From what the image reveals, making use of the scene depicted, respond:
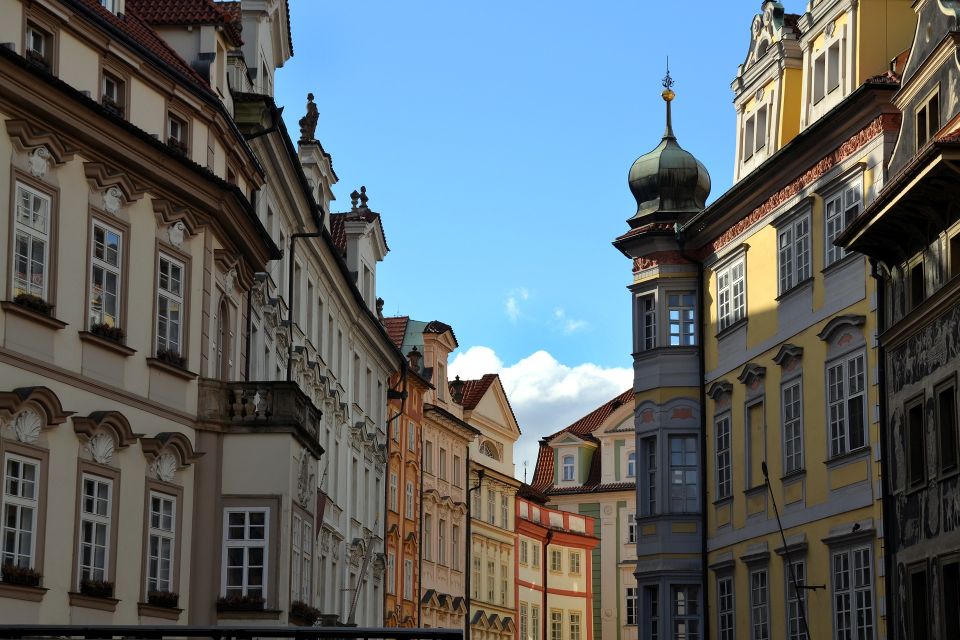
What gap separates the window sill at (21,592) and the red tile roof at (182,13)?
38.1 ft

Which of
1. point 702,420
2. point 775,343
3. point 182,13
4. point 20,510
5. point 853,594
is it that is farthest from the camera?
point 702,420

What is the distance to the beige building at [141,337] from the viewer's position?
24.0 metres

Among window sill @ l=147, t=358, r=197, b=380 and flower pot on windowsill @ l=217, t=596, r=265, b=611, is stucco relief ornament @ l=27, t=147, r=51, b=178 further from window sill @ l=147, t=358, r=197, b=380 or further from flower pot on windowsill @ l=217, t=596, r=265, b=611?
flower pot on windowsill @ l=217, t=596, r=265, b=611

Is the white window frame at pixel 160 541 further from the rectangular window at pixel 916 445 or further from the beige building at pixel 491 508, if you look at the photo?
the beige building at pixel 491 508

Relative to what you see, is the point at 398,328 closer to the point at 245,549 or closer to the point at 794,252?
the point at 794,252

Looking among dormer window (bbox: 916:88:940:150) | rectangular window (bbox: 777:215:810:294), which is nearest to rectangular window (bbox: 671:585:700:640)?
rectangular window (bbox: 777:215:810:294)

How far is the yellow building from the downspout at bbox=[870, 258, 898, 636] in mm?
262

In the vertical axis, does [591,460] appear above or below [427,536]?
above

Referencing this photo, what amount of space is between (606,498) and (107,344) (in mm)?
66009

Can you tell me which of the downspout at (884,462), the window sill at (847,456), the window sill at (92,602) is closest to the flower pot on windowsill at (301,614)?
the window sill at (92,602)

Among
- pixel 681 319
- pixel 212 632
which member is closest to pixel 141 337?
pixel 212 632

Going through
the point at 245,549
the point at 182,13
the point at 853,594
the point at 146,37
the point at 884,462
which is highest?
the point at 182,13

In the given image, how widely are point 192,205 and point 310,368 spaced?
15096mm

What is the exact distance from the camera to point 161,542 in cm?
2703
